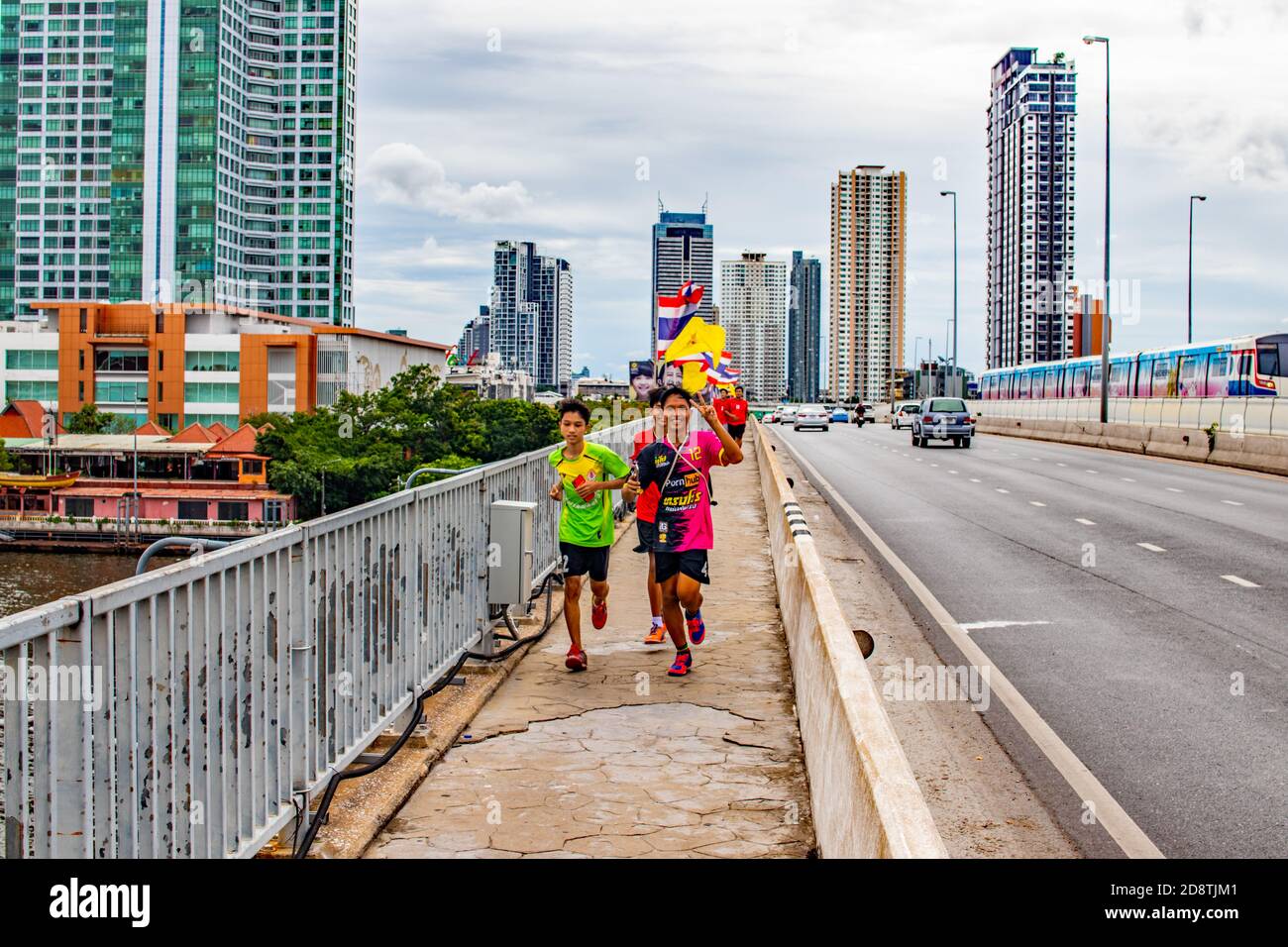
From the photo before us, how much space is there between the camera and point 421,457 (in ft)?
338

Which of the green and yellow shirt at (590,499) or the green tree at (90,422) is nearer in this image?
the green and yellow shirt at (590,499)

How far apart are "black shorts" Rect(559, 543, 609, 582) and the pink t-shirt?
470mm

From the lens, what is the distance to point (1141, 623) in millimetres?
10203

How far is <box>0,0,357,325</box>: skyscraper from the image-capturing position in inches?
6319

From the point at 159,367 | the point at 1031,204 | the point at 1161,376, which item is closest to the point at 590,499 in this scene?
the point at 1161,376

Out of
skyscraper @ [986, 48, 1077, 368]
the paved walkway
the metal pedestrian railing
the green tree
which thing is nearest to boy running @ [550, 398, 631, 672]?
the paved walkway

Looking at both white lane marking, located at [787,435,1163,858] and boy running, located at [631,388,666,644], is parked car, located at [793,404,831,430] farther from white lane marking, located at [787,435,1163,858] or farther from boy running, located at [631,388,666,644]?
boy running, located at [631,388,666,644]

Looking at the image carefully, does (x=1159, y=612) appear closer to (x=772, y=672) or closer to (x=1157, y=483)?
(x=772, y=672)

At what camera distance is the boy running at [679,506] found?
26.8 ft

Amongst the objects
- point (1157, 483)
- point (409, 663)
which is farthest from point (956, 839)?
point (1157, 483)

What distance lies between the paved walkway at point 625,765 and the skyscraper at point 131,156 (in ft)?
546

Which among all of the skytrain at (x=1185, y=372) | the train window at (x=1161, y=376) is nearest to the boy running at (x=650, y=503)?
the skytrain at (x=1185, y=372)

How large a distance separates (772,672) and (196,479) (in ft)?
323

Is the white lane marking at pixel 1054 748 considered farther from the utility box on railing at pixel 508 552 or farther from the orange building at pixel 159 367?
the orange building at pixel 159 367
